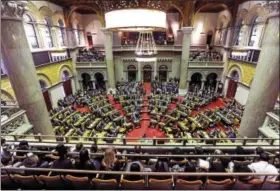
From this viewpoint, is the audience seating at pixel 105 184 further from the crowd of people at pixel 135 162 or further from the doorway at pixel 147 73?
the doorway at pixel 147 73

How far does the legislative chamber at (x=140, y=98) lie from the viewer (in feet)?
10.6

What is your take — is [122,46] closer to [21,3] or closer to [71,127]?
[71,127]

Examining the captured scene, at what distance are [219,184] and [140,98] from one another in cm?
1140

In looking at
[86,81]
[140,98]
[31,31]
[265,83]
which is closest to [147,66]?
[140,98]

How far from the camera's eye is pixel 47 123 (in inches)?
256

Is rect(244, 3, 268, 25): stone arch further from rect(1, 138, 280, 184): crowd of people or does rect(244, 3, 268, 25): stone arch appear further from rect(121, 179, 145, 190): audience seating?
rect(121, 179, 145, 190): audience seating

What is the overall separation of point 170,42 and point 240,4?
7633mm

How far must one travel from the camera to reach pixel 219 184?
3.11 meters

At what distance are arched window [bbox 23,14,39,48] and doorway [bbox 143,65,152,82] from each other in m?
11.1

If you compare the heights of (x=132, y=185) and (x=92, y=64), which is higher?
(x=132, y=185)

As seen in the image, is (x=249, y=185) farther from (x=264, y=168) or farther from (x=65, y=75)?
(x=65, y=75)

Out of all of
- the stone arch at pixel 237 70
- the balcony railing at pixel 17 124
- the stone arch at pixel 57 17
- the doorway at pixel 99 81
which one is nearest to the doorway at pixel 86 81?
the doorway at pixel 99 81

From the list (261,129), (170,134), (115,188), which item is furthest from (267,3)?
(170,134)

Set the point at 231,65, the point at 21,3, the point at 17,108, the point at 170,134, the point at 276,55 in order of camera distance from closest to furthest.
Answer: the point at 276,55
the point at 21,3
the point at 17,108
the point at 170,134
the point at 231,65
